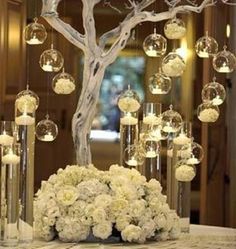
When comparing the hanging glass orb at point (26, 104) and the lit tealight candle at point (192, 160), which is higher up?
the hanging glass orb at point (26, 104)

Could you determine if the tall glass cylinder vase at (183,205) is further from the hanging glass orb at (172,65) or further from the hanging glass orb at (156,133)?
the hanging glass orb at (172,65)

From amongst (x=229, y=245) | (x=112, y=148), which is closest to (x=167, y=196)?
(x=229, y=245)

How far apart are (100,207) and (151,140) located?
0.37 meters

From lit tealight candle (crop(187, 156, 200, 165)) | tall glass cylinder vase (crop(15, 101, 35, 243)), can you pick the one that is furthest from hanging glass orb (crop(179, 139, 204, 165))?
tall glass cylinder vase (crop(15, 101, 35, 243))

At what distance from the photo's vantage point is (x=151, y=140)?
7.70 ft

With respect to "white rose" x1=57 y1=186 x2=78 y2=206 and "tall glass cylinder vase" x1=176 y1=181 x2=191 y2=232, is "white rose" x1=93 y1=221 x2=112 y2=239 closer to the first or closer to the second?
"white rose" x1=57 y1=186 x2=78 y2=206

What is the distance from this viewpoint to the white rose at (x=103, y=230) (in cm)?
209

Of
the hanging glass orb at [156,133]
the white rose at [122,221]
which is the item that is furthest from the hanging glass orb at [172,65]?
the white rose at [122,221]

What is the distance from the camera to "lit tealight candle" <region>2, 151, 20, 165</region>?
2.14 m

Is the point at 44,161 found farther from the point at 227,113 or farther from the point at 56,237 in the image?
the point at 56,237

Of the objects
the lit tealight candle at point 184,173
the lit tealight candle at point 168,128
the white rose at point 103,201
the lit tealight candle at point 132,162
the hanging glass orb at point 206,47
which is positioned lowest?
the white rose at point 103,201

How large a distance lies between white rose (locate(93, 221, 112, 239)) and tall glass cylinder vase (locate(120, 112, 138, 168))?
1.10 ft

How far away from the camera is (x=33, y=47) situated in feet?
20.6

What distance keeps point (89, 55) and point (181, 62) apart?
317 millimetres
